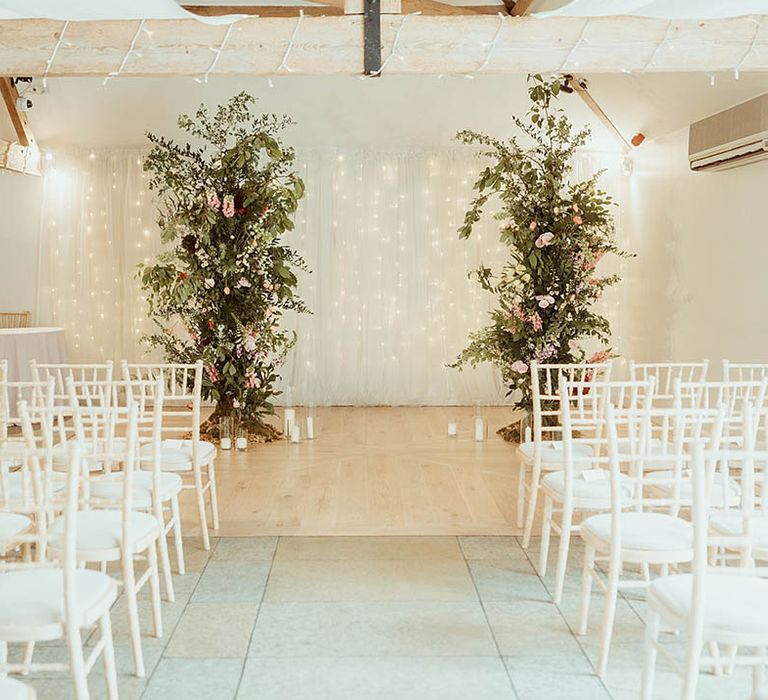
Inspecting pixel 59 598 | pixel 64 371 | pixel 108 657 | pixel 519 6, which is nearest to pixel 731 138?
pixel 519 6

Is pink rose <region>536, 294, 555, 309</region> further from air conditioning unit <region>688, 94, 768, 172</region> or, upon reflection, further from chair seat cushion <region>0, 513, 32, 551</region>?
chair seat cushion <region>0, 513, 32, 551</region>

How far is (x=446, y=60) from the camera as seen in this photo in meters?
4.12

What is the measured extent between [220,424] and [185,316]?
85 cm

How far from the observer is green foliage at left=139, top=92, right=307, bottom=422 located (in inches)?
255

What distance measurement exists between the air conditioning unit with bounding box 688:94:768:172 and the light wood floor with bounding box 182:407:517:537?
246 centimetres

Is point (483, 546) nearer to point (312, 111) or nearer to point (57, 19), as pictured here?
point (57, 19)

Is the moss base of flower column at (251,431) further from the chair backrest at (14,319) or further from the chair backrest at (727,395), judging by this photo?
the chair backrest at (727,395)

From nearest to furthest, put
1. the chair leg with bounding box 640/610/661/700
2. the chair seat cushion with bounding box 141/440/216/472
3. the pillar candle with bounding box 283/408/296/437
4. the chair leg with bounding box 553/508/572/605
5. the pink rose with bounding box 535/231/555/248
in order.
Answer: the chair leg with bounding box 640/610/661/700
the chair leg with bounding box 553/508/572/605
the chair seat cushion with bounding box 141/440/216/472
the pink rose with bounding box 535/231/555/248
the pillar candle with bounding box 283/408/296/437

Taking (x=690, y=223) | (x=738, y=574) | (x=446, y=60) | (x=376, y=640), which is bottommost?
(x=376, y=640)

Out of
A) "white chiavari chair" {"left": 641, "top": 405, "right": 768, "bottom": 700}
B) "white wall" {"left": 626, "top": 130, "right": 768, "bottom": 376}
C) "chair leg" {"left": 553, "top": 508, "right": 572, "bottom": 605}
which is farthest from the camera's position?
"white wall" {"left": 626, "top": 130, "right": 768, "bottom": 376}

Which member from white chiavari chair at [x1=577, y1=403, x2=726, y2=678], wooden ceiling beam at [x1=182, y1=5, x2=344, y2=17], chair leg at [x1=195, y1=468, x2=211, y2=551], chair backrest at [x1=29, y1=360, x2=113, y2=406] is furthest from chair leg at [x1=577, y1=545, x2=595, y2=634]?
wooden ceiling beam at [x1=182, y1=5, x2=344, y2=17]

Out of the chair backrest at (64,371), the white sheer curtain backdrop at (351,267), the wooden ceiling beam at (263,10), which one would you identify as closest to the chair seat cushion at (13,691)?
the chair backrest at (64,371)

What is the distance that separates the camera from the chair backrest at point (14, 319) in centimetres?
885

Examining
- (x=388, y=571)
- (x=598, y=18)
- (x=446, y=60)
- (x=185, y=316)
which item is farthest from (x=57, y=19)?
(x=185, y=316)
